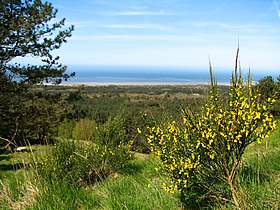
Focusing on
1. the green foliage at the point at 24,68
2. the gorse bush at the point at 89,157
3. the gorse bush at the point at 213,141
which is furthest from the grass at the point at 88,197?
the green foliage at the point at 24,68

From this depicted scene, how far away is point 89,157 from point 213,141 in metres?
3.38

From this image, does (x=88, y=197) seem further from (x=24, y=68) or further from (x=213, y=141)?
(x=24, y=68)

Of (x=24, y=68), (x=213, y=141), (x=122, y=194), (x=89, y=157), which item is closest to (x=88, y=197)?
→ (x=122, y=194)

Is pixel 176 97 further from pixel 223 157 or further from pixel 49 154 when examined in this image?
pixel 49 154

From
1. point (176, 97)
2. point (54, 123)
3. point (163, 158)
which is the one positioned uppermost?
point (176, 97)

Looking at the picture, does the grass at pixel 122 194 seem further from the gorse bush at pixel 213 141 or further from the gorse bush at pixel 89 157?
the gorse bush at pixel 89 157

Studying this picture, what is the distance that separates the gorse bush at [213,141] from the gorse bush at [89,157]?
211 centimetres

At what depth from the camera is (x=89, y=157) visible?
5.52 metres

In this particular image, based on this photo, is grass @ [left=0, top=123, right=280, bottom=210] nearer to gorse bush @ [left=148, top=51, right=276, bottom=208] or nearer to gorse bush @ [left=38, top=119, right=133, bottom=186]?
gorse bush @ [left=148, top=51, right=276, bottom=208]

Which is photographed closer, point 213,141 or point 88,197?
point 213,141

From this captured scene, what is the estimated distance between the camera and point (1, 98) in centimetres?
1136

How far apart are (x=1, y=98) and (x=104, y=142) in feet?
22.9

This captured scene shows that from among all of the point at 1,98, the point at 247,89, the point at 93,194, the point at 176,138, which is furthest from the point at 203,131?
the point at 1,98

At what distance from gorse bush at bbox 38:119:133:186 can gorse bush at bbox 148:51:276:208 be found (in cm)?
211
